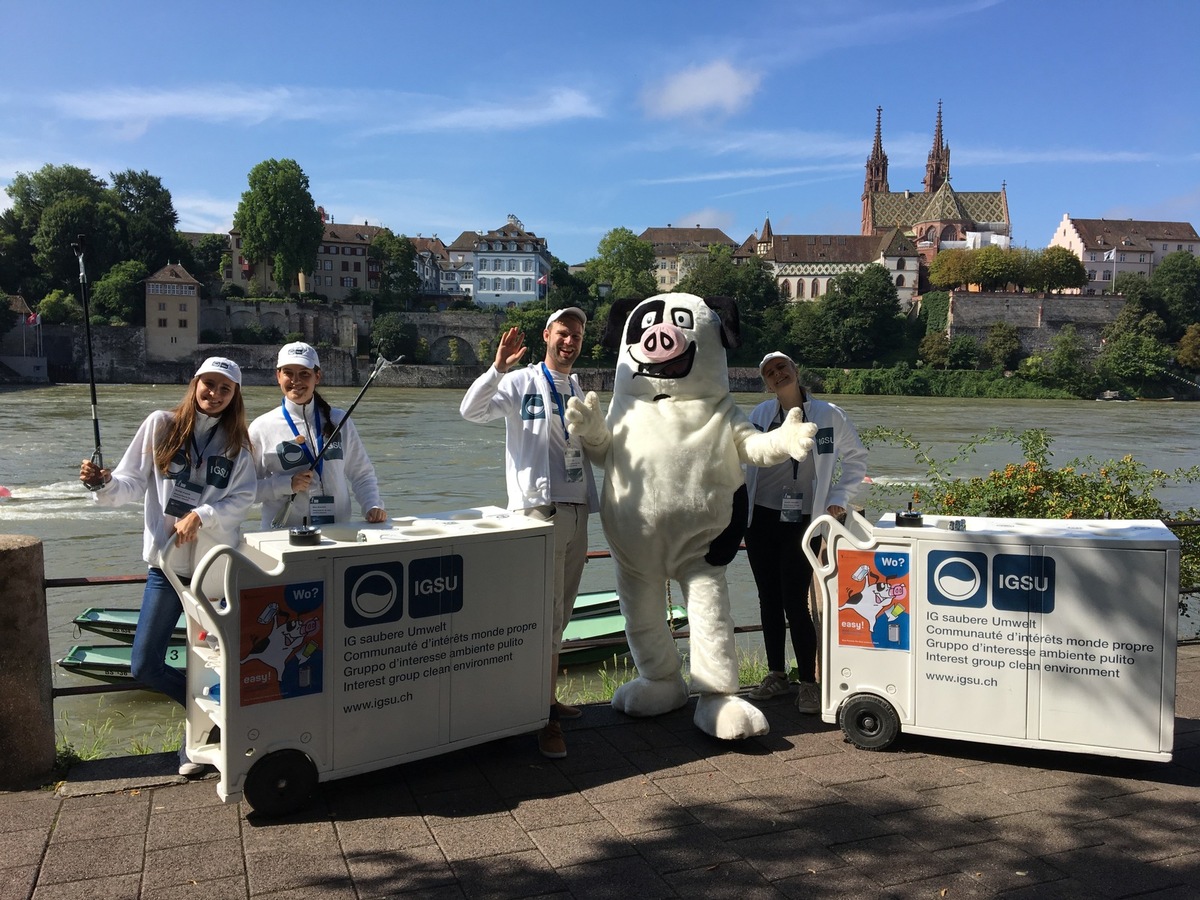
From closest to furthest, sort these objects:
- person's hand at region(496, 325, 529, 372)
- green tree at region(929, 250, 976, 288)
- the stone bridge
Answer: person's hand at region(496, 325, 529, 372) < the stone bridge < green tree at region(929, 250, 976, 288)

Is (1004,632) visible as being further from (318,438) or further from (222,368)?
(222,368)

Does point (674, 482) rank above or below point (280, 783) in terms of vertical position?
above

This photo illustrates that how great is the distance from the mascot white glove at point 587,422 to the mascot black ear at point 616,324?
0.47 m

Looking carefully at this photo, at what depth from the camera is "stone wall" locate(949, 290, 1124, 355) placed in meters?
83.2

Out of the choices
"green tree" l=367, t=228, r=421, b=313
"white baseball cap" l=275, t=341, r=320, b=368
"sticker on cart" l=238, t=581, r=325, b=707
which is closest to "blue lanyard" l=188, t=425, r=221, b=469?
"white baseball cap" l=275, t=341, r=320, b=368

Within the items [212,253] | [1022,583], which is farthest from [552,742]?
[212,253]

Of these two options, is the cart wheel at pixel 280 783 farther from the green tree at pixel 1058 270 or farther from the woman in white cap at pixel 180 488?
the green tree at pixel 1058 270

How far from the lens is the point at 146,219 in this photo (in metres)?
79.3

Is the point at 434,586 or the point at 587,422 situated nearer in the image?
the point at 434,586

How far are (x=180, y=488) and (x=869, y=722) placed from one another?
304 cm

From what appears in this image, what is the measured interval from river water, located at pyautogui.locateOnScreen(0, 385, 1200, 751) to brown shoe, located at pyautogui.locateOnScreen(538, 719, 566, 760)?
Answer: 293 cm

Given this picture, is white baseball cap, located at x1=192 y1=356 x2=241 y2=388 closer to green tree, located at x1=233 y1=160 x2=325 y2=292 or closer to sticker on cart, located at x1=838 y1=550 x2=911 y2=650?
sticker on cart, located at x1=838 y1=550 x2=911 y2=650

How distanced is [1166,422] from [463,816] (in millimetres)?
48391

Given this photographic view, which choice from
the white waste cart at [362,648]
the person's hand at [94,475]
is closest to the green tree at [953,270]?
the white waste cart at [362,648]
